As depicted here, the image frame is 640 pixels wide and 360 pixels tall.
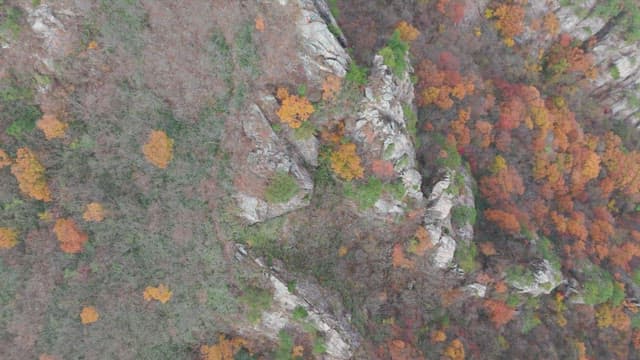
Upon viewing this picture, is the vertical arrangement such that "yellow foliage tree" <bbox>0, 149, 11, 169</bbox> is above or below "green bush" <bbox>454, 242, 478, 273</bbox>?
below

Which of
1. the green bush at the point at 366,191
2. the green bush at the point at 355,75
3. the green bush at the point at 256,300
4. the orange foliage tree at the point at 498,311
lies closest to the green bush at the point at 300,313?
the green bush at the point at 256,300

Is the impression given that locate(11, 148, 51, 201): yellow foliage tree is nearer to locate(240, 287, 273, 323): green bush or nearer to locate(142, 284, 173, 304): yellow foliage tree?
locate(142, 284, 173, 304): yellow foliage tree

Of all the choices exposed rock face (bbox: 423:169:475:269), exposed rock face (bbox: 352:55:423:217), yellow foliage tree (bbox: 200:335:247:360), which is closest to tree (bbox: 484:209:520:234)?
exposed rock face (bbox: 423:169:475:269)

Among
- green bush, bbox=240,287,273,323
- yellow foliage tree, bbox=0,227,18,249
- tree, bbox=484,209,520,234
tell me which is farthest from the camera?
tree, bbox=484,209,520,234

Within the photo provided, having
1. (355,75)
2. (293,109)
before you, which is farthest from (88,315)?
(355,75)

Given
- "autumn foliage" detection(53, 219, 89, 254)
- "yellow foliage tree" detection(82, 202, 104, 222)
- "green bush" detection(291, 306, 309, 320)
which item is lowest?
"autumn foliage" detection(53, 219, 89, 254)

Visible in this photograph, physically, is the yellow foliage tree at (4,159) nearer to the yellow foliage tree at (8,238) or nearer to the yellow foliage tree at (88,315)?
the yellow foliage tree at (8,238)

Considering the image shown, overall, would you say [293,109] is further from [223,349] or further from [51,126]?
[223,349]
